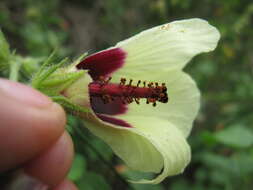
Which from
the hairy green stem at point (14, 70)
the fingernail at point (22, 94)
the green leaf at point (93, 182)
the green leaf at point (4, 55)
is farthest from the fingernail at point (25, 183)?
the green leaf at point (93, 182)

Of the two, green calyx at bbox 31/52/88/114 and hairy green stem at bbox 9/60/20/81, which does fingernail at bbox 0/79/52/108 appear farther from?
hairy green stem at bbox 9/60/20/81

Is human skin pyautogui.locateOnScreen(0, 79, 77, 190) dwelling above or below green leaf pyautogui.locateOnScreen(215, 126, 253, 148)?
above

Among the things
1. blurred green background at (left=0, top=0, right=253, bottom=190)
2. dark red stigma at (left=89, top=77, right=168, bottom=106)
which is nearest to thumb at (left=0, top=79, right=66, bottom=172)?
dark red stigma at (left=89, top=77, right=168, bottom=106)

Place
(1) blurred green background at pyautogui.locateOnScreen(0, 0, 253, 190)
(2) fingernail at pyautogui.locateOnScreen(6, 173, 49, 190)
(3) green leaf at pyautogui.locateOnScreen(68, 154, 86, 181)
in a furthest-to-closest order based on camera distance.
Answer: (1) blurred green background at pyautogui.locateOnScreen(0, 0, 253, 190) < (3) green leaf at pyautogui.locateOnScreen(68, 154, 86, 181) < (2) fingernail at pyautogui.locateOnScreen(6, 173, 49, 190)

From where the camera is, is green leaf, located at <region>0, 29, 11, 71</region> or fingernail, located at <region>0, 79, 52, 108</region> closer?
fingernail, located at <region>0, 79, 52, 108</region>

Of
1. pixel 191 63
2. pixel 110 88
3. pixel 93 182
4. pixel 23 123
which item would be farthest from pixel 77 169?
pixel 191 63

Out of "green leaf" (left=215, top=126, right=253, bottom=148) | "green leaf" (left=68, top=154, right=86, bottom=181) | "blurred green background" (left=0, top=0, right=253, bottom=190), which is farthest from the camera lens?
"blurred green background" (left=0, top=0, right=253, bottom=190)

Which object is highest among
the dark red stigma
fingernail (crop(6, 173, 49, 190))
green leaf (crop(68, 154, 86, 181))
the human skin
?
the human skin
